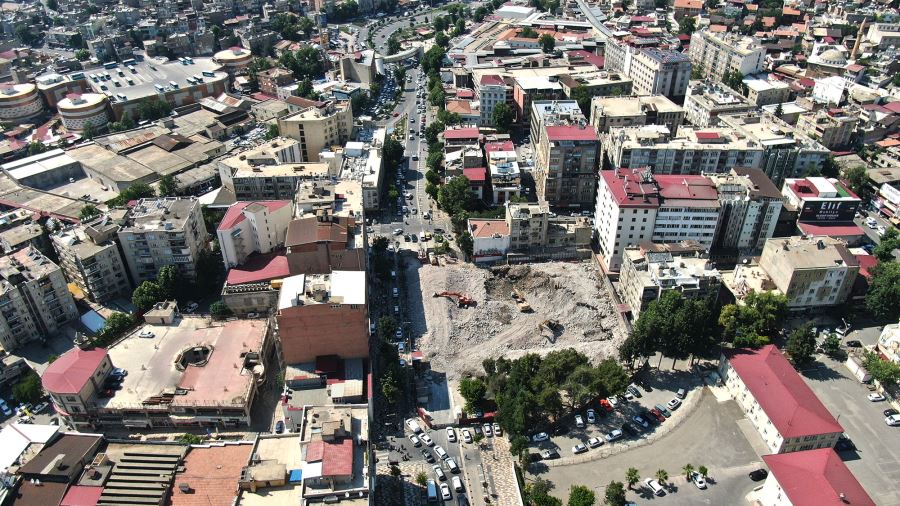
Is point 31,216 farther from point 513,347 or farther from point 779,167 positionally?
point 779,167

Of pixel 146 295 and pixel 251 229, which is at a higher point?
pixel 251 229

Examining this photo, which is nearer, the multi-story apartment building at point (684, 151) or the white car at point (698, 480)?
the white car at point (698, 480)

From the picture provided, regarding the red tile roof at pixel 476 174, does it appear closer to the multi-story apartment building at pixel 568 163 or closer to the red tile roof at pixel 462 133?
the red tile roof at pixel 462 133

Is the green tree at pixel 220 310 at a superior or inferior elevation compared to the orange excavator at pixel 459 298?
superior

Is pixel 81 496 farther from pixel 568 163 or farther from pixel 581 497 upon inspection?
pixel 568 163

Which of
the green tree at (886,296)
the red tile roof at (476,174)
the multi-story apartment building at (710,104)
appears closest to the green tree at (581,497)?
the green tree at (886,296)

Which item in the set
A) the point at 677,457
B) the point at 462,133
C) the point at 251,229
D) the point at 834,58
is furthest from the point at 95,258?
the point at 834,58

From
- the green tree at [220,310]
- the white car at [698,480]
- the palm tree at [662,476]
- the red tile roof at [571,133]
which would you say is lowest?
the white car at [698,480]
